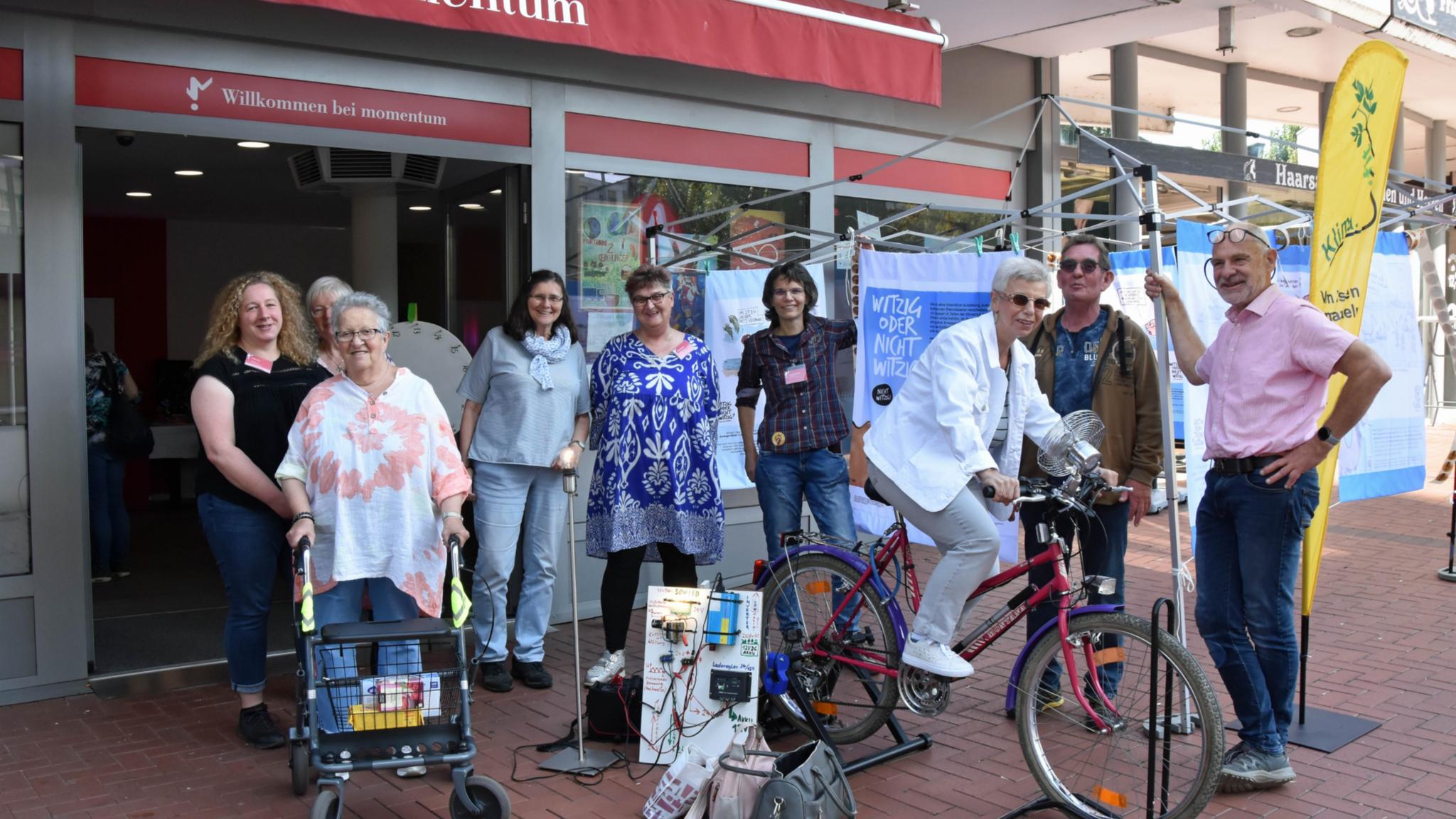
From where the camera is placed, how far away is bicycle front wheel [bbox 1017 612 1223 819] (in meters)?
3.63

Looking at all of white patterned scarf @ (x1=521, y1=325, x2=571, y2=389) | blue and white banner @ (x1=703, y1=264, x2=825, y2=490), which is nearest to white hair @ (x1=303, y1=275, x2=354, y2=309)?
white patterned scarf @ (x1=521, y1=325, x2=571, y2=389)

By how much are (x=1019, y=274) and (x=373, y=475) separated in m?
2.28

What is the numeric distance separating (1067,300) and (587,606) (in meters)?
3.28

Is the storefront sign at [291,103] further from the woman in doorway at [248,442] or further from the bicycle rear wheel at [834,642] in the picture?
the bicycle rear wheel at [834,642]

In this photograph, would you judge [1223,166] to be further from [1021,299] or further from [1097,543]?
[1021,299]

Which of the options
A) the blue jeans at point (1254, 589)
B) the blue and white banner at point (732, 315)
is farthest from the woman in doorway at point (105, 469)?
the blue jeans at point (1254, 589)

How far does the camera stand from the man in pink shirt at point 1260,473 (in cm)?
390

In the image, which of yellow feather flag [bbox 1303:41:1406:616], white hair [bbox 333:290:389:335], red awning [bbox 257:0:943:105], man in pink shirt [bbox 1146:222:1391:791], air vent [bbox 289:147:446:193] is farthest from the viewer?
air vent [bbox 289:147:446:193]

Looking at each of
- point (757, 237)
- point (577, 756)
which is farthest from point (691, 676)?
point (757, 237)

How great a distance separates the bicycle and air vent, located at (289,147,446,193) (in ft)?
13.5

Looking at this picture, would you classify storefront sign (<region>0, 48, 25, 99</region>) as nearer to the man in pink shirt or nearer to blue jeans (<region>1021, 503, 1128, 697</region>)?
blue jeans (<region>1021, 503, 1128, 697</region>)

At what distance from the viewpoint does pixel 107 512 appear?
786 cm

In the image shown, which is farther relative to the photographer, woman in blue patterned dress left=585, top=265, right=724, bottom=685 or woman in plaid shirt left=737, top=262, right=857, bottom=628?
woman in plaid shirt left=737, top=262, right=857, bottom=628

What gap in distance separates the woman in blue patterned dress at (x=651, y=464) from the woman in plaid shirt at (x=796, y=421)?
0.32 metres
